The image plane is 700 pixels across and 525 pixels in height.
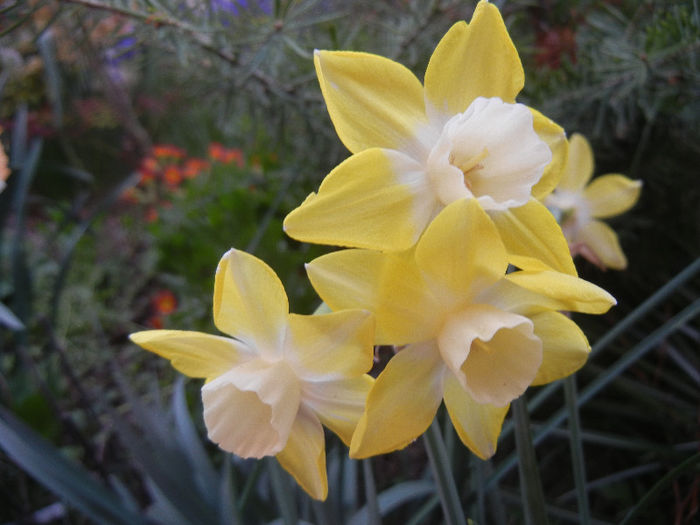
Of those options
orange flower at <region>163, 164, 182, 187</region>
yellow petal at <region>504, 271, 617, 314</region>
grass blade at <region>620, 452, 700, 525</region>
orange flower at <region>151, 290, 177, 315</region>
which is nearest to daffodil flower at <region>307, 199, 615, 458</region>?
yellow petal at <region>504, 271, 617, 314</region>

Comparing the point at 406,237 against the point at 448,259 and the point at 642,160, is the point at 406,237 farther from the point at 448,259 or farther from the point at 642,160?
the point at 642,160

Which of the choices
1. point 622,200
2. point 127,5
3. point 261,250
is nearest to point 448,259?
point 622,200

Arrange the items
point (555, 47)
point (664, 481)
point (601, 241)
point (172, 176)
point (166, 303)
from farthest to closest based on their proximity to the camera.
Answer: point (172, 176) < point (166, 303) < point (555, 47) < point (601, 241) < point (664, 481)

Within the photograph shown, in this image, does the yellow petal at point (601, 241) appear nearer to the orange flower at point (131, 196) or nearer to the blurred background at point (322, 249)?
the blurred background at point (322, 249)

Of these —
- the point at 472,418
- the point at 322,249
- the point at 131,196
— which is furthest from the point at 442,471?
the point at 131,196

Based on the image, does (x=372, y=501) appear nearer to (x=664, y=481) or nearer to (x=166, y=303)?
(x=664, y=481)

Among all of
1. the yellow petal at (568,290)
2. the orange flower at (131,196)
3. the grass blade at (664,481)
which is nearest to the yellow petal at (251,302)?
the yellow petal at (568,290)
